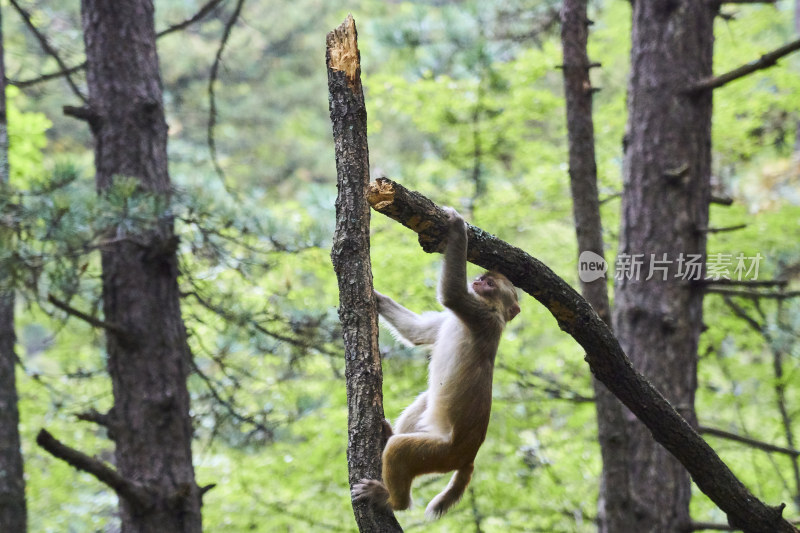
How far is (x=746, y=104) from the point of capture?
7.18 metres

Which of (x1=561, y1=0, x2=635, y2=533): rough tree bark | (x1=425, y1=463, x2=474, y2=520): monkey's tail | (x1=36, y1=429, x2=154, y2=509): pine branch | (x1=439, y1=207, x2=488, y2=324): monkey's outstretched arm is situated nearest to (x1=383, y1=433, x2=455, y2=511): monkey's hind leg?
(x1=425, y1=463, x2=474, y2=520): monkey's tail

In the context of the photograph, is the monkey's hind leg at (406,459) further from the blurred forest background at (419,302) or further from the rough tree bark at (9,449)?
the rough tree bark at (9,449)

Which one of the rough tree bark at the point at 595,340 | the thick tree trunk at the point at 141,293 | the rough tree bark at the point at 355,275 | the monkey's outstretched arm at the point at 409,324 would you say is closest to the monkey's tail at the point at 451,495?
the monkey's outstretched arm at the point at 409,324

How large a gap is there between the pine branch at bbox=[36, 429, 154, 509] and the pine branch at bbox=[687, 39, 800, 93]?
4982 millimetres

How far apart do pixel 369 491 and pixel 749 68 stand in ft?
13.1

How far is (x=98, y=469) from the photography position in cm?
414

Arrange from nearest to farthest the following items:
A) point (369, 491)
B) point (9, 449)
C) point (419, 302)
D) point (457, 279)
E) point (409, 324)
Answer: point (369, 491)
point (457, 279)
point (409, 324)
point (9, 449)
point (419, 302)

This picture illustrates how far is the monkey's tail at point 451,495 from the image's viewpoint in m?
4.04

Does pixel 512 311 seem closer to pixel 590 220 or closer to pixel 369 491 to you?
pixel 590 220

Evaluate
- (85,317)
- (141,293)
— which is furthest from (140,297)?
(85,317)

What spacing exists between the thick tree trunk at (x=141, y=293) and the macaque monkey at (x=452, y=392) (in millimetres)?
1835

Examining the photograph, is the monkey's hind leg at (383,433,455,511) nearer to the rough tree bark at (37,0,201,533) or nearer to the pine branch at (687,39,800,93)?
the rough tree bark at (37,0,201,533)

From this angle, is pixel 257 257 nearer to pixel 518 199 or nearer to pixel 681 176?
pixel 518 199

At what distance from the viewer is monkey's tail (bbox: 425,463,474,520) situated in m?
4.04
